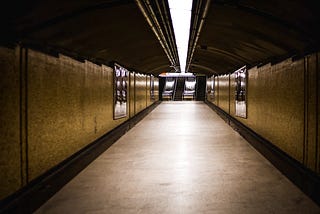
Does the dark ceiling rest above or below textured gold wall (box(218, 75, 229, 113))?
above

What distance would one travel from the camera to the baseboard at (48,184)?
334 centimetres

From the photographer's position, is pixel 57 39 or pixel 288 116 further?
pixel 288 116

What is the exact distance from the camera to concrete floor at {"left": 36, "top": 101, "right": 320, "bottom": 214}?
3.68 meters

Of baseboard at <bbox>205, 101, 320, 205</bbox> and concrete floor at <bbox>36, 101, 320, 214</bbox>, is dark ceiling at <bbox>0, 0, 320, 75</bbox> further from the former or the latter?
concrete floor at <bbox>36, 101, 320, 214</bbox>

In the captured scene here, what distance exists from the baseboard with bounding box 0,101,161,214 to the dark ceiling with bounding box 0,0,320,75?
64.7 inches

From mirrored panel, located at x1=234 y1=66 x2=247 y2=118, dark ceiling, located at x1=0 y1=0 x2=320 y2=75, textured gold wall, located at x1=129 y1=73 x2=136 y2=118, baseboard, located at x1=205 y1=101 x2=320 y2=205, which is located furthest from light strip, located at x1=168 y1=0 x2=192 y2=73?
textured gold wall, located at x1=129 y1=73 x2=136 y2=118

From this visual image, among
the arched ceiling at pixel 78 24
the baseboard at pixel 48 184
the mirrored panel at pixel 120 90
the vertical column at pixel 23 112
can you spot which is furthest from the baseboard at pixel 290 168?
the mirrored panel at pixel 120 90

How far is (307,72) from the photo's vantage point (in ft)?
14.4

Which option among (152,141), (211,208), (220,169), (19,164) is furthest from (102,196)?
(152,141)

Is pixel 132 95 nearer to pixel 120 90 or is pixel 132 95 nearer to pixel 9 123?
pixel 120 90

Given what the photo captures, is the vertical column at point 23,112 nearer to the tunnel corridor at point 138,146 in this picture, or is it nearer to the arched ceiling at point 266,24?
the tunnel corridor at point 138,146

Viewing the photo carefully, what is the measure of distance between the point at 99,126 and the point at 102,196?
11.6 ft

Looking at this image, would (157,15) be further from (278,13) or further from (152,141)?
(152,141)

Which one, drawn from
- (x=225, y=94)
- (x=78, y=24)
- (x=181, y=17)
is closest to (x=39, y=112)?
(x=78, y=24)
